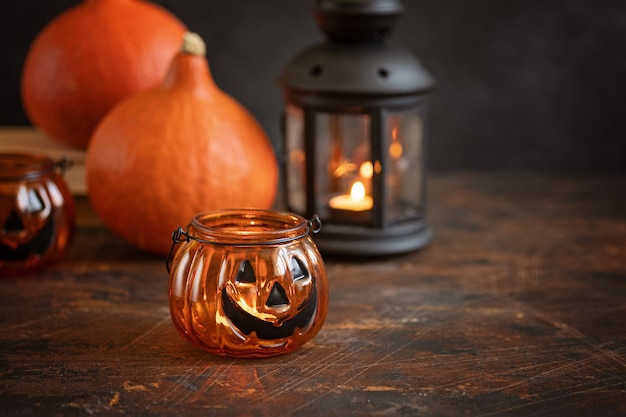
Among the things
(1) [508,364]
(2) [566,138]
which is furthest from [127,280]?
(2) [566,138]

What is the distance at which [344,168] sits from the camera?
1514mm

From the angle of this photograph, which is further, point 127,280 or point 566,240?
point 566,240

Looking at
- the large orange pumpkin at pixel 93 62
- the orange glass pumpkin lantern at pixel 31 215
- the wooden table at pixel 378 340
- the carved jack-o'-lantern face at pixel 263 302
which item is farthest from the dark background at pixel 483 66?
the carved jack-o'-lantern face at pixel 263 302

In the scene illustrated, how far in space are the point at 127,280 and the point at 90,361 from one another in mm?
314

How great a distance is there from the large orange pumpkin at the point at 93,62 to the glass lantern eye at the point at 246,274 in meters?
0.66

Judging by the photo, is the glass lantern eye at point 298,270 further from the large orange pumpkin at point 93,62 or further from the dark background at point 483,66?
the dark background at point 483,66

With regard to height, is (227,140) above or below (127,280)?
above

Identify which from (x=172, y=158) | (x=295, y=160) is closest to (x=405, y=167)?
(x=295, y=160)

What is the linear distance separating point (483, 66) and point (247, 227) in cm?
107

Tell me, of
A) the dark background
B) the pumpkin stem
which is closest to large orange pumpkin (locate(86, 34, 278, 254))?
the pumpkin stem

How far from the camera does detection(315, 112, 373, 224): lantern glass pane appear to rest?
148cm

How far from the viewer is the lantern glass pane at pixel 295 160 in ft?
5.02

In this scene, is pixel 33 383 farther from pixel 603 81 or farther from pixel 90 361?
pixel 603 81

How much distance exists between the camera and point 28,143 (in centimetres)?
168
